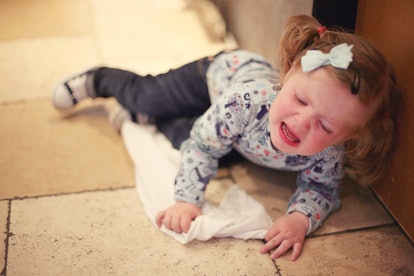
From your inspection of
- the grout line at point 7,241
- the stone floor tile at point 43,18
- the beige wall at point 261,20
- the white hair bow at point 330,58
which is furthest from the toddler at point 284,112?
the stone floor tile at point 43,18

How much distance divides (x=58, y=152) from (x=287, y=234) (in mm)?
582

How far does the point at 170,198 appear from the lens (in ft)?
3.53

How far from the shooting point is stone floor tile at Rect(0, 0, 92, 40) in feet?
5.98

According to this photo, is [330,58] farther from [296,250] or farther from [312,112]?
[296,250]

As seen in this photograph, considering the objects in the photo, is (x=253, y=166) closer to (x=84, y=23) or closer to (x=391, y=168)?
(x=391, y=168)

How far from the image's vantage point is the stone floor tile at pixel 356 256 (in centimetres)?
94

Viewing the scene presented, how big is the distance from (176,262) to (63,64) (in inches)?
35.4

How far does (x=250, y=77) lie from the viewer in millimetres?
1111

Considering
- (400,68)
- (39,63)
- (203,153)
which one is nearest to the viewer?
(400,68)

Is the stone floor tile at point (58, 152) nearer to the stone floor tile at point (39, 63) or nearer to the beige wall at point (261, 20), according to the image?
the stone floor tile at point (39, 63)

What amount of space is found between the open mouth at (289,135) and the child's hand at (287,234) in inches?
7.1

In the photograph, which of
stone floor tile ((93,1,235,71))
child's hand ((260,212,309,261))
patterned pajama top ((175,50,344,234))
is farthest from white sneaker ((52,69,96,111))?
child's hand ((260,212,309,261))

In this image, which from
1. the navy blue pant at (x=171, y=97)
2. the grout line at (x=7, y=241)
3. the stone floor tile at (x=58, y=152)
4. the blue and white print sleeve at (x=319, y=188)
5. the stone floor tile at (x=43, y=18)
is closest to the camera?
the grout line at (x=7, y=241)

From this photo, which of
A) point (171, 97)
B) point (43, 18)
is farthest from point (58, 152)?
point (43, 18)
